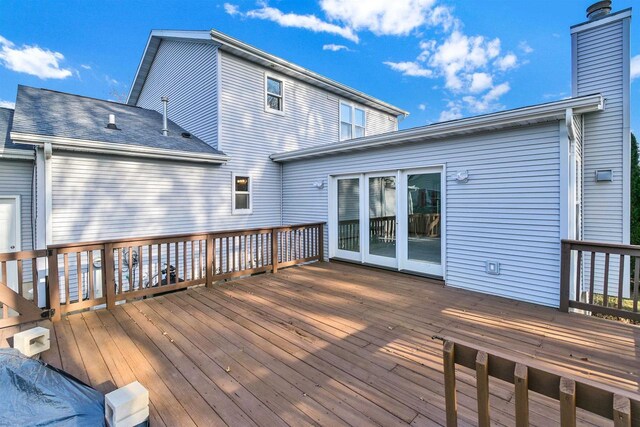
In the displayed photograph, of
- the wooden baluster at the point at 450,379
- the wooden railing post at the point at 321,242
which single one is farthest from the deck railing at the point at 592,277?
the wooden railing post at the point at 321,242

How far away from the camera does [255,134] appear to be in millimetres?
8016

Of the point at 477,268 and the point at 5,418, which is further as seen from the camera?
the point at 477,268

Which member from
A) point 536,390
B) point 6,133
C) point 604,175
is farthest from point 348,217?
point 6,133

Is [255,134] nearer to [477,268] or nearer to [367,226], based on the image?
[367,226]

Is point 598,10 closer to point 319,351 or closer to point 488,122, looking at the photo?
point 488,122

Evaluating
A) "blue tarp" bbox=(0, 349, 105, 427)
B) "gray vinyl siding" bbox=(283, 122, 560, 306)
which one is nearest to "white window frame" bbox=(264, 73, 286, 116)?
"gray vinyl siding" bbox=(283, 122, 560, 306)

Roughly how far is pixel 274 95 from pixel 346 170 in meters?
3.70

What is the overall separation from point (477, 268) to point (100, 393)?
15.7ft

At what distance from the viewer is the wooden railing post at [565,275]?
3.77 m

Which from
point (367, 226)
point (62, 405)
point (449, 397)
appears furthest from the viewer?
point (367, 226)

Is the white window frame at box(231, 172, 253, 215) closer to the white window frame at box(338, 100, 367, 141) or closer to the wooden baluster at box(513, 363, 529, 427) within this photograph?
the white window frame at box(338, 100, 367, 141)

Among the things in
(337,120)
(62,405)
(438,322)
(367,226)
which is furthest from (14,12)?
(438,322)

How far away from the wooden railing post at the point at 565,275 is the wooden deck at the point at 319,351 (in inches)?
7.8

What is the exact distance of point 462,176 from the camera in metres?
4.70
